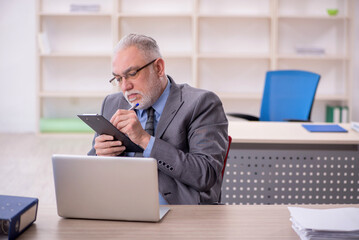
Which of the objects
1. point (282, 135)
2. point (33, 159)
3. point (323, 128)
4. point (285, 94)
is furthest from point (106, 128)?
point (33, 159)

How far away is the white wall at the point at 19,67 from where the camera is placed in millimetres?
6320

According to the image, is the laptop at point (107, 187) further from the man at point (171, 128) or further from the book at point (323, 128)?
Answer: the book at point (323, 128)

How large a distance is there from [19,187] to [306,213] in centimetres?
308

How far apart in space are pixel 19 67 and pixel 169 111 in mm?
4774

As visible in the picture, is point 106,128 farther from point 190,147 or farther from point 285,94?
point 285,94

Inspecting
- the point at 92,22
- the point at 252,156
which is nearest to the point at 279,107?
the point at 252,156

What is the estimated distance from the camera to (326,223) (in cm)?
142

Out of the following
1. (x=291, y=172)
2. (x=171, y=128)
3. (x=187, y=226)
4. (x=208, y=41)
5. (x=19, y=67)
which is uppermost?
(x=208, y=41)

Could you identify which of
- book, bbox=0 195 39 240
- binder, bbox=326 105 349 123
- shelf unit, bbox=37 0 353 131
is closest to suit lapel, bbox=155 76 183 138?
book, bbox=0 195 39 240

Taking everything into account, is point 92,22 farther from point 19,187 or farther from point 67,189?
point 67,189

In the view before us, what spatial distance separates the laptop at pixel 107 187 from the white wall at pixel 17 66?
5.13m

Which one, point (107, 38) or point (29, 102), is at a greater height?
point (107, 38)

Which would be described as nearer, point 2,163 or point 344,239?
point 344,239

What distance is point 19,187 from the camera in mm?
4105
